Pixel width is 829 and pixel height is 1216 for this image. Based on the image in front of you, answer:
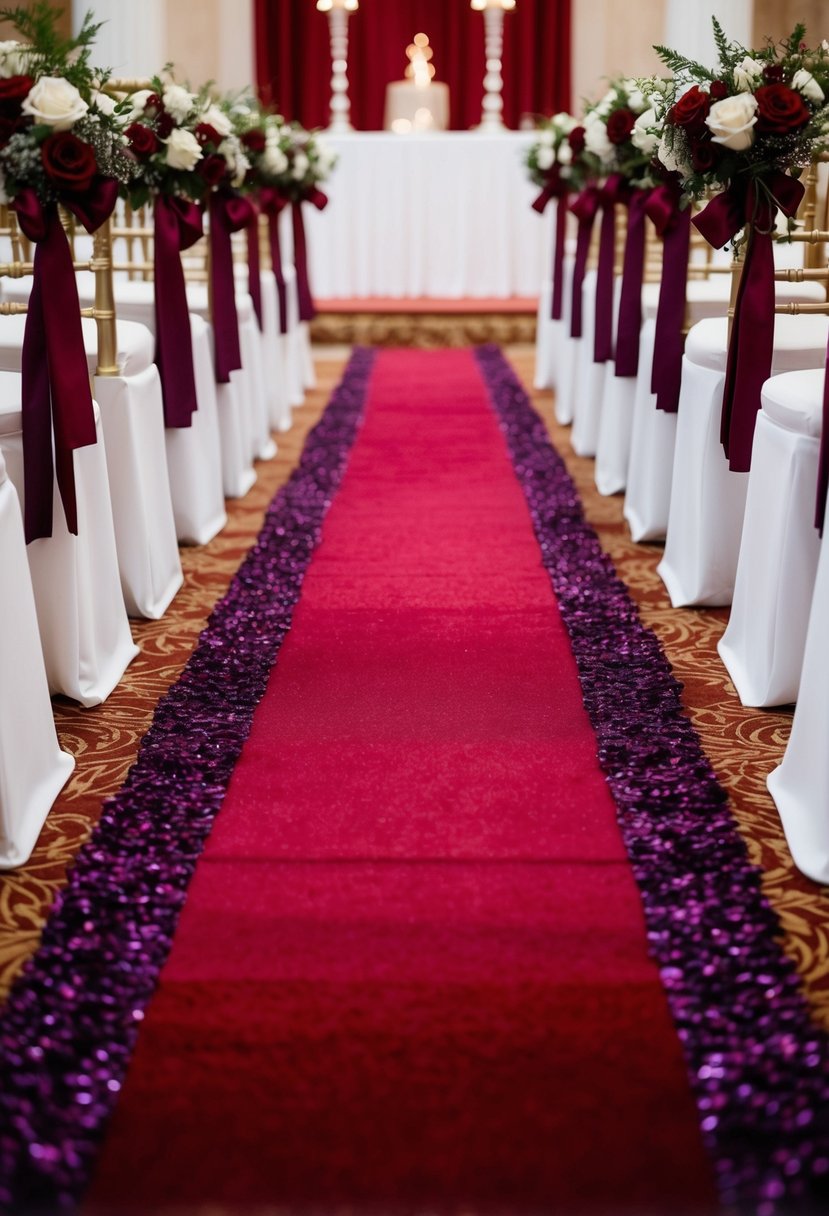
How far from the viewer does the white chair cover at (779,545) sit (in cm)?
262

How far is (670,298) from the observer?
12.3 feet

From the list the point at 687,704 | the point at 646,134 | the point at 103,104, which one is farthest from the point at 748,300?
the point at 103,104

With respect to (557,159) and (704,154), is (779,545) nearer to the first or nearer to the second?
(704,154)

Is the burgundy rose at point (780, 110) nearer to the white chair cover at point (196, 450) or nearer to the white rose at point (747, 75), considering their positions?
the white rose at point (747, 75)

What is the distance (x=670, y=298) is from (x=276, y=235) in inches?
103

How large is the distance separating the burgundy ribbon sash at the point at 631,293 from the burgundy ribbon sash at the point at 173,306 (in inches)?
52.1

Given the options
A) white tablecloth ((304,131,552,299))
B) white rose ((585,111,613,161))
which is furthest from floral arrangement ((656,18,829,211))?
white tablecloth ((304,131,552,299))

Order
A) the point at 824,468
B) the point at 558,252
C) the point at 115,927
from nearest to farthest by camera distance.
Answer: the point at 115,927 < the point at 824,468 < the point at 558,252

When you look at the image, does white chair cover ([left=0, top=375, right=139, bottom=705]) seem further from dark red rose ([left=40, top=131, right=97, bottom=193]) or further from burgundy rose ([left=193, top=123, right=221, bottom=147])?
burgundy rose ([left=193, top=123, right=221, bottom=147])

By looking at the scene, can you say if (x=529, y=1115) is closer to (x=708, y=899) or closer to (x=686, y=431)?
(x=708, y=899)

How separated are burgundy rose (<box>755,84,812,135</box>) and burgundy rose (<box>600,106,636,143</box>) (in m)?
1.38

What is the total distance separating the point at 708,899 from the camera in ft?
6.59

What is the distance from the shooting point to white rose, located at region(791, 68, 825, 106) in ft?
9.14

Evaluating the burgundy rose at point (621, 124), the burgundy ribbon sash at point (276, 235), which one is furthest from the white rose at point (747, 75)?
the burgundy ribbon sash at point (276, 235)
